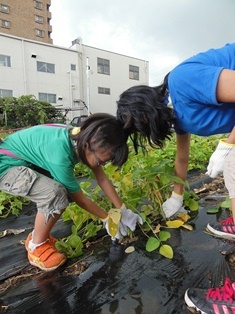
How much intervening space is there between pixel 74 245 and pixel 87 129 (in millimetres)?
663

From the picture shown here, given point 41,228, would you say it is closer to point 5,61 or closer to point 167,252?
point 167,252

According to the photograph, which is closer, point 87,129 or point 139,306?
point 139,306

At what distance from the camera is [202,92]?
1.03 m

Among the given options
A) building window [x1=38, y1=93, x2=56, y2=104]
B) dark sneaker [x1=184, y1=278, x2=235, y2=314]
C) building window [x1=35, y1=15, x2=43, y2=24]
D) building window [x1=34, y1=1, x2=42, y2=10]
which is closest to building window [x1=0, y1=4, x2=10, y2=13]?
building window [x1=35, y1=15, x2=43, y2=24]

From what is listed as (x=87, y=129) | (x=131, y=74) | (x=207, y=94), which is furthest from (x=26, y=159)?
(x=131, y=74)

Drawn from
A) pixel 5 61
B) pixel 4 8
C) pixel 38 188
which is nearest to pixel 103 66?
pixel 5 61

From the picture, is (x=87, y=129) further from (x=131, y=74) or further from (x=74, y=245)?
(x=131, y=74)

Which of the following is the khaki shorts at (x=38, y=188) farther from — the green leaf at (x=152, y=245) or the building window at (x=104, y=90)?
the building window at (x=104, y=90)

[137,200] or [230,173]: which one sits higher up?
[230,173]

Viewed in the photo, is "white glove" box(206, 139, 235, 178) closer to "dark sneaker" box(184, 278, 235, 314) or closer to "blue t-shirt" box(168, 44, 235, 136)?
"blue t-shirt" box(168, 44, 235, 136)

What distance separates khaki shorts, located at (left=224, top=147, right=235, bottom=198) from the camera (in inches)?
43.6

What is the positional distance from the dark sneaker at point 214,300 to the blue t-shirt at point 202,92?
2.25 feet

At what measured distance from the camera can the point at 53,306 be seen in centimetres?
107

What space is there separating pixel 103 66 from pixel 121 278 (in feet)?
66.6
